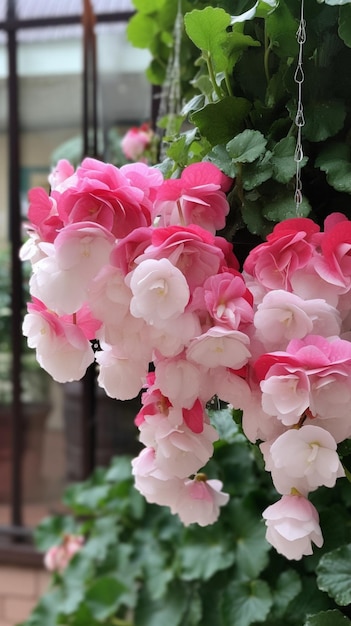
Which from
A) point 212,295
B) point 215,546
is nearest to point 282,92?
point 212,295

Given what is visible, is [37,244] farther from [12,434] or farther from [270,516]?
[12,434]

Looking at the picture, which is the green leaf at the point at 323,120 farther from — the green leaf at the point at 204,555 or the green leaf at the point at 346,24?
the green leaf at the point at 204,555

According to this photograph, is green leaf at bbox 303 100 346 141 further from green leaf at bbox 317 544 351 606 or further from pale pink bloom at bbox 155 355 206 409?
green leaf at bbox 317 544 351 606

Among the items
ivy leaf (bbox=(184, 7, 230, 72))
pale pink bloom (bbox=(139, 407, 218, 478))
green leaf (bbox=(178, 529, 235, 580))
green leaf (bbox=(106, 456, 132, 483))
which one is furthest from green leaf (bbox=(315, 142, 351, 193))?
green leaf (bbox=(106, 456, 132, 483))

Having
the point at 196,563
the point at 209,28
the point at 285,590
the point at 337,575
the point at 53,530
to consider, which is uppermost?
the point at 209,28

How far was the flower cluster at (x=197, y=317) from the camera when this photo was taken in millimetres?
424

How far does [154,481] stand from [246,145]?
Answer: 304 mm

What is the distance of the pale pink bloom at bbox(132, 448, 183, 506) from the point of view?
0.53 metres

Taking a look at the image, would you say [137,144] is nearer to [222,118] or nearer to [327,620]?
[222,118]

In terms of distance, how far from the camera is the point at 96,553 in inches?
56.2

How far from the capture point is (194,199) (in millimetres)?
483

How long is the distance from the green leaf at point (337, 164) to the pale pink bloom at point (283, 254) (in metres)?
0.10

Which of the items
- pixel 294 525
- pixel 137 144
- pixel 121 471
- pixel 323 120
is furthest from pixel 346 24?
pixel 121 471

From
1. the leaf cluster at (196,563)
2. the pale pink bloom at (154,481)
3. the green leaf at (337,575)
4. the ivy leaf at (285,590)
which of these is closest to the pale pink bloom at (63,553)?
the leaf cluster at (196,563)
